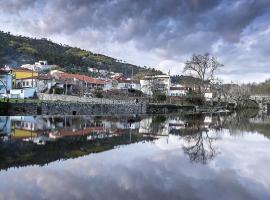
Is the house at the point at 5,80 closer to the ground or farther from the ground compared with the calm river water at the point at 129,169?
farther from the ground

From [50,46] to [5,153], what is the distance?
7198 inches

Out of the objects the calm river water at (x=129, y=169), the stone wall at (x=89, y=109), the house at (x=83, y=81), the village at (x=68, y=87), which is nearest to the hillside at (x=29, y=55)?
the house at (x=83, y=81)

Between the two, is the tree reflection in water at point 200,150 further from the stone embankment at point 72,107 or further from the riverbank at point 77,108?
the stone embankment at point 72,107

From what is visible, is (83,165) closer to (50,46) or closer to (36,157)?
(36,157)

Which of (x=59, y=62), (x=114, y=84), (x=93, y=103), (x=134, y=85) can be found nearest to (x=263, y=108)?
(x=134, y=85)

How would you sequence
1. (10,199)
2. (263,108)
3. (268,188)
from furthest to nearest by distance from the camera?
(263,108), (268,188), (10,199)

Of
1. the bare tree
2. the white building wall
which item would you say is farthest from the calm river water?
the bare tree

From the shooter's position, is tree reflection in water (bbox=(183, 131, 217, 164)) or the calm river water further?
tree reflection in water (bbox=(183, 131, 217, 164))

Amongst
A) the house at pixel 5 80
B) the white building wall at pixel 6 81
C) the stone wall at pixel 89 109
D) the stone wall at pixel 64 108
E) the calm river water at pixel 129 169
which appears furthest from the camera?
the white building wall at pixel 6 81

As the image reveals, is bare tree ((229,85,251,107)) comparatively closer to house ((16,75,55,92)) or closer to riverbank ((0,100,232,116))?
riverbank ((0,100,232,116))

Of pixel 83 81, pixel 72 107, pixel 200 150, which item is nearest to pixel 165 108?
pixel 72 107

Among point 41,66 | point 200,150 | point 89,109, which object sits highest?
point 41,66

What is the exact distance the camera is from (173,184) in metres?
11.2

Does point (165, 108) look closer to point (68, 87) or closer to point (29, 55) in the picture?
point (68, 87)
